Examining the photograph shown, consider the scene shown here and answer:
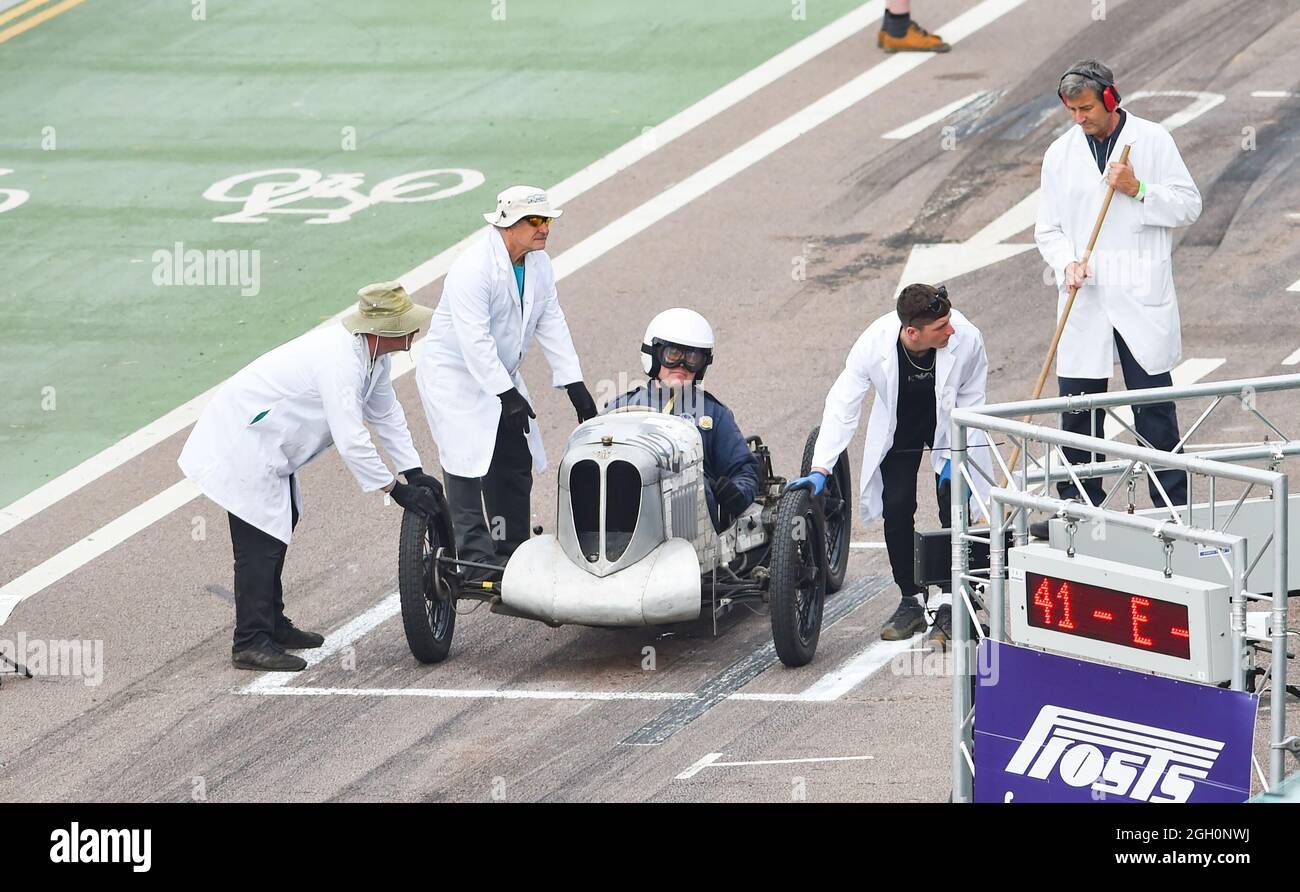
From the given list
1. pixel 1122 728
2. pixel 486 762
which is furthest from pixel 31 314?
pixel 1122 728

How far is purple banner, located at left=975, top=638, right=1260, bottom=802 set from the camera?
8.16 meters

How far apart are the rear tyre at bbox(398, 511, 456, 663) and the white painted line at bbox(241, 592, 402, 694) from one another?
0.28m

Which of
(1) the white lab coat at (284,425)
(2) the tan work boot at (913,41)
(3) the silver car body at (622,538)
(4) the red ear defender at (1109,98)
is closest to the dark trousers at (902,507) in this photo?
(3) the silver car body at (622,538)

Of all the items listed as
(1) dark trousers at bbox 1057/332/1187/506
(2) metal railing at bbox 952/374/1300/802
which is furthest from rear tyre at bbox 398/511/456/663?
(1) dark trousers at bbox 1057/332/1187/506

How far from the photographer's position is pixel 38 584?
1362cm

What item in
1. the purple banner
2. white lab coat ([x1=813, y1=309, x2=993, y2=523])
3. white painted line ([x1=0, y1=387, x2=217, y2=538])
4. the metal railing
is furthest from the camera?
white painted line ([x1=0, y1=387, x2=217, y2=538])

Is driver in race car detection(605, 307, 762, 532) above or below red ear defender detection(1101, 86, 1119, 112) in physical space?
below

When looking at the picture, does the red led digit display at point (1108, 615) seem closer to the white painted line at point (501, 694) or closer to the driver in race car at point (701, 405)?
the white painted line at point (501, 694)

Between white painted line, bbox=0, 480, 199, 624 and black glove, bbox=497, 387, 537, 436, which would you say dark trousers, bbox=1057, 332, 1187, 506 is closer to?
black glove, bbox=497, 387, 537, 436

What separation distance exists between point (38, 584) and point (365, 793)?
4.03 m

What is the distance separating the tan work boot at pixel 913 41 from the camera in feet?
69.9

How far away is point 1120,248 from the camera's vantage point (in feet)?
40.3
